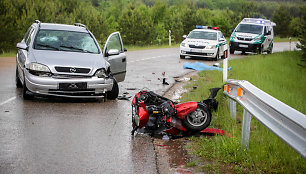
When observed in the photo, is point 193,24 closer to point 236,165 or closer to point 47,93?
point 47,93

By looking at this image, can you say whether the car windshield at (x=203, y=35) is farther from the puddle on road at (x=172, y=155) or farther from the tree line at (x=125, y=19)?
the puddle on road at (x=172, y=155)

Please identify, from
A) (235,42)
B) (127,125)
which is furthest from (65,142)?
(235,42)

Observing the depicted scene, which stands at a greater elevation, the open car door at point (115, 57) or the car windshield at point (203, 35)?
the open car door at point (115, 57)

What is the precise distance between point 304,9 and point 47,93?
49.6 feet

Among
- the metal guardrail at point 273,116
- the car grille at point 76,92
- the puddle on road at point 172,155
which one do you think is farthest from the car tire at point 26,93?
the metal guardrail at point 273,116

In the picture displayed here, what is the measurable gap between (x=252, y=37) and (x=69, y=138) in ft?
72.6

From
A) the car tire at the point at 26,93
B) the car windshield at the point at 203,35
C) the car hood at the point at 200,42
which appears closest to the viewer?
the car tire at the point at 26,93

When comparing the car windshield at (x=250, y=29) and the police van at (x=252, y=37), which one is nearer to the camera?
the police van at (x=252, y=37)

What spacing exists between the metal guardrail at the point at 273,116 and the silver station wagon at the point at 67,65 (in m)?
3.77

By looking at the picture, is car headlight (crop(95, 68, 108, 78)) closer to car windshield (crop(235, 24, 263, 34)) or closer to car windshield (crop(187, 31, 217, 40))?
car windshield (crop(187, 31, 217, 40))

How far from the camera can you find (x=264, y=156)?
5.60 meters

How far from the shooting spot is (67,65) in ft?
31.9

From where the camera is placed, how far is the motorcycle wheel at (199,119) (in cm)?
710

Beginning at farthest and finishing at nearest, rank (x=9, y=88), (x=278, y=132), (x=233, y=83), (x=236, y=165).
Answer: (x=9, y=88) < (x=233, y=83) < (x=236, y=165) < (x=278, y=132)
